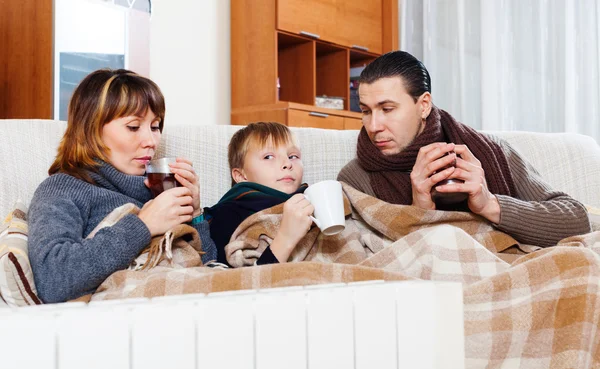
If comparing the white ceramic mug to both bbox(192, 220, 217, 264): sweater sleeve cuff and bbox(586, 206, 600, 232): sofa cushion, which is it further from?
bbox(586, 206, 600, 232): sofa cushion

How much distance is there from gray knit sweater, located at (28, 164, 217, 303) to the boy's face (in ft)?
1.03

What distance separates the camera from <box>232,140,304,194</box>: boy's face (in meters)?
1.69

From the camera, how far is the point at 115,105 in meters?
1.51

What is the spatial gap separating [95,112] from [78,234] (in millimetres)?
344

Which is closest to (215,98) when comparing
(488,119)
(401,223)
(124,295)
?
(488,119)

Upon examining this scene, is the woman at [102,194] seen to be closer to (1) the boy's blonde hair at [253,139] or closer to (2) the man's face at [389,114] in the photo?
(1) the boy's blonde hair at [253,139]

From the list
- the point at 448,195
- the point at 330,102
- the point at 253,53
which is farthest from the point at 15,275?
the point at 330,102

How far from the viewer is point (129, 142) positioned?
151 centimetres

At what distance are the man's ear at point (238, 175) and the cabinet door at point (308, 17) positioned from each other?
1.95 metres

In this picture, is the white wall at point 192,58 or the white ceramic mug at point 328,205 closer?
the white ceramic mug at point 328,205

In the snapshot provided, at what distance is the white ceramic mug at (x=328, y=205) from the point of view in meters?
1.32

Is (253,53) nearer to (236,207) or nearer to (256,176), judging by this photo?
(256,176)

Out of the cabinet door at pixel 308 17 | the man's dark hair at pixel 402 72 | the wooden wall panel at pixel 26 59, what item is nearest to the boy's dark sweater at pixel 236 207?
the man's dark hair at pixel 402 72

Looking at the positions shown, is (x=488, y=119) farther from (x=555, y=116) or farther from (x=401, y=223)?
(x=401, y=223)
